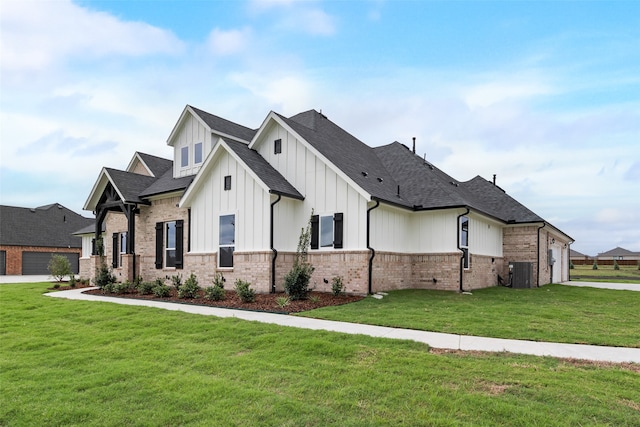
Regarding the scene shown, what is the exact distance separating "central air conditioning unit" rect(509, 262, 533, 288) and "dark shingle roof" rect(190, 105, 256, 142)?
1496 centimetres

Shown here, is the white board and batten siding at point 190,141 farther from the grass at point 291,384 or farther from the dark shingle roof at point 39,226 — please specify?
the dark shingle roof at point 39,226

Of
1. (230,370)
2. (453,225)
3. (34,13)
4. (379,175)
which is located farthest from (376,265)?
(34,13)

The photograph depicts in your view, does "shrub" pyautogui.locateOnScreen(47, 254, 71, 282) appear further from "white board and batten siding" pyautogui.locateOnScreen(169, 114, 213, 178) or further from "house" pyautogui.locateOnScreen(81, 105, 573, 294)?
"white board and batten siding" pyautogui.locateOnScreen(169, 114, 213, 178)

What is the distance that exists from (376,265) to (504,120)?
39.2 feet

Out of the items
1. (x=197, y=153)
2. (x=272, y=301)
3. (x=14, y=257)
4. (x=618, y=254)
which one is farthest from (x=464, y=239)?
(x=618, y=254)

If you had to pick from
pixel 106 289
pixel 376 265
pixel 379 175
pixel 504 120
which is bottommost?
pixel 106 289

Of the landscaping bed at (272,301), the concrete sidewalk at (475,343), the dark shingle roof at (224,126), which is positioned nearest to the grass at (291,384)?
the concrete sidewalk at (475,343)

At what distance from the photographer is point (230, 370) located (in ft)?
19.5

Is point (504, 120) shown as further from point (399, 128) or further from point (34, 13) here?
point (34, 13)

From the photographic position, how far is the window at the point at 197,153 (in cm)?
1967

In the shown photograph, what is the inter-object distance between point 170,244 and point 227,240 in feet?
14.7

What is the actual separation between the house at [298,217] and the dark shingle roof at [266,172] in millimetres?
69

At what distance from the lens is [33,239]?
37.8 meters

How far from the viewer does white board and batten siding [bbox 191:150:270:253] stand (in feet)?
50.6
